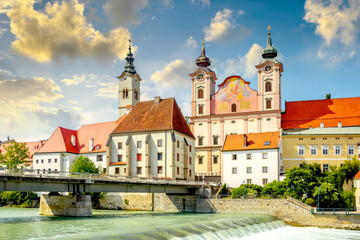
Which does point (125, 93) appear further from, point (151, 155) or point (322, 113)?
point (322, 113)

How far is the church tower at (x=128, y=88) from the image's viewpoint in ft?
348

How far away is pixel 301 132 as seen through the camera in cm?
6819

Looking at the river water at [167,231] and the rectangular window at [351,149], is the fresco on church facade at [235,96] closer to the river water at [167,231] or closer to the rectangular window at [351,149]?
the rectangular window at [351,149]

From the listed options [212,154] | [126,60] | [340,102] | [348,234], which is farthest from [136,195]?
[126,60]

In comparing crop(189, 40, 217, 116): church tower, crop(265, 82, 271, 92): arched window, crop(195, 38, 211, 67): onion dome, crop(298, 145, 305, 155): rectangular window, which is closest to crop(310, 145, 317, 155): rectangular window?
crop(298, 145, 305, 155): rectangular window

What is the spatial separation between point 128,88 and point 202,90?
93.5 ft

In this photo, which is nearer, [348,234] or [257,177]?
[348,234]

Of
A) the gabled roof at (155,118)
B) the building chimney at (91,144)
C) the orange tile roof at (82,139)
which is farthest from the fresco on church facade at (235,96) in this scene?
the building chimney at (91,144)

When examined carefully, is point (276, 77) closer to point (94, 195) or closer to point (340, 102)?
point (340, 102)

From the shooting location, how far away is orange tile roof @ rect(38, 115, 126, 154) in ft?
278

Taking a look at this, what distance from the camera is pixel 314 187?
5281 centimetres

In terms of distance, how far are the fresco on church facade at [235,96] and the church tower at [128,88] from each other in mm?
30473

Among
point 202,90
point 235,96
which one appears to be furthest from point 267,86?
point 202,90

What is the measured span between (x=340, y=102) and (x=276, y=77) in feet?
41.9
